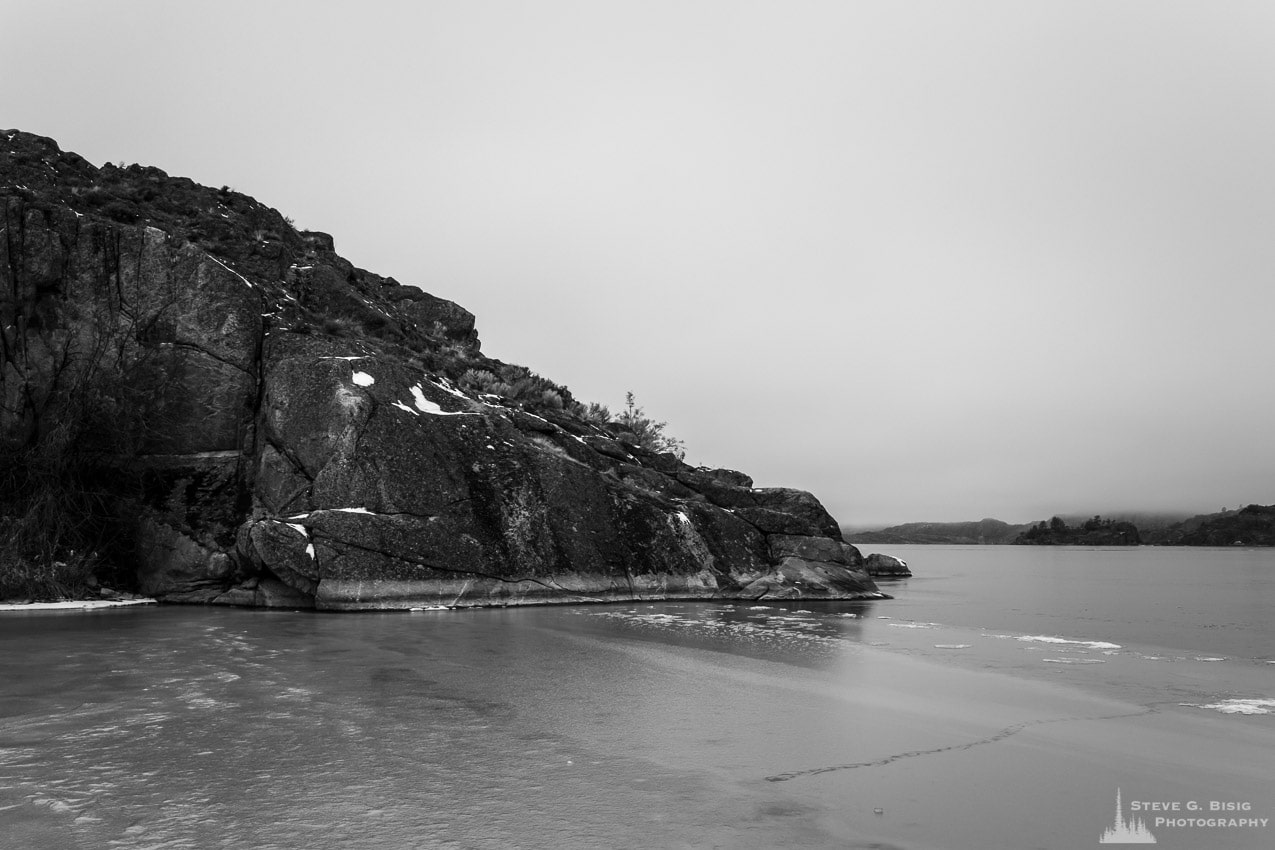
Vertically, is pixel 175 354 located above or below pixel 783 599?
above

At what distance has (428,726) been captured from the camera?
8.71 metres

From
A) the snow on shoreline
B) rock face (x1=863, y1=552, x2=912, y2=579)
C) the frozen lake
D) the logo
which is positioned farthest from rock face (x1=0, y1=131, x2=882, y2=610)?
rock face (x1=863, y1=552, x2=912, y2=579)

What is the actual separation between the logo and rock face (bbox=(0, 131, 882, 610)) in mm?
19550

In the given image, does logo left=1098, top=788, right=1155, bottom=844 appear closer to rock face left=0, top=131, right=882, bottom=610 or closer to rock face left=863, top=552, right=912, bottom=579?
rock face left=0, top=131, right=882, bottom=610

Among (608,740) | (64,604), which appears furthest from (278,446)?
(608,740)

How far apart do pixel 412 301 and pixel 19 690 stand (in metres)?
36.8

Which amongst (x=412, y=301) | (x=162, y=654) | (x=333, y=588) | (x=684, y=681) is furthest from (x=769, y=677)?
(x=412, y=301)

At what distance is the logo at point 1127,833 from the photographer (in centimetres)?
577

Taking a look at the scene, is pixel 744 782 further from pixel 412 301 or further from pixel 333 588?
pixel 412 301

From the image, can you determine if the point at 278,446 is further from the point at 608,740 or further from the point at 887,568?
the point at 887,568

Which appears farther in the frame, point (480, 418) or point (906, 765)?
point (480, 418)

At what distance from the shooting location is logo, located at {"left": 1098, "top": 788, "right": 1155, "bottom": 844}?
227 inches

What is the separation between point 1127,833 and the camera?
19.4 feet

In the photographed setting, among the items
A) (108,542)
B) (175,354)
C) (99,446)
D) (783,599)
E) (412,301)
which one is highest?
(412,301)
